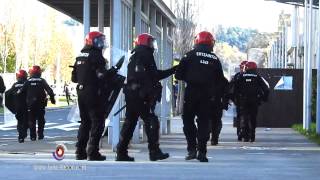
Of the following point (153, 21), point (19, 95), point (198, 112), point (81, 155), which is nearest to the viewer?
point (81, 155)

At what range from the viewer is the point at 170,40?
85.5 ft

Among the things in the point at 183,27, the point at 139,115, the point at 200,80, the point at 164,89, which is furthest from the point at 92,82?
the point at 183,27

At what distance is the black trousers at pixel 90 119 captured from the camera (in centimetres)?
1134

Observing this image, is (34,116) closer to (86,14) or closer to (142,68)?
(86,14)

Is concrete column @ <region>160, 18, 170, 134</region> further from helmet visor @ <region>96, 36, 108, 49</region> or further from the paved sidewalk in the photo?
helmet visor @ <region>96, 36, 108, 49</region>

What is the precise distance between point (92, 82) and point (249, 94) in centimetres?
A: 876

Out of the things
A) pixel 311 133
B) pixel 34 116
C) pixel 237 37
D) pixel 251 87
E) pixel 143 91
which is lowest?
pixel 311 133

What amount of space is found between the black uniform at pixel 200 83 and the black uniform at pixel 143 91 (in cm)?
33

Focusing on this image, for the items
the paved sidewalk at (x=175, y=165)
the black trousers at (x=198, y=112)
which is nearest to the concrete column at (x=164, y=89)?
the paved sidewalk at (x=175, y=165)

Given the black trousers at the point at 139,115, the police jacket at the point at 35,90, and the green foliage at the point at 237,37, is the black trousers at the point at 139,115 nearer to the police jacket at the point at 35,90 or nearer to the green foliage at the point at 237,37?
the police jacket at the point at 35,90

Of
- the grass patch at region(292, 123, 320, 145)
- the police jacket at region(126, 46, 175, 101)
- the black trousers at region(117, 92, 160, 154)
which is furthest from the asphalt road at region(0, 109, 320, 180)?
the grass patch at region(292, 123, 320, 145)

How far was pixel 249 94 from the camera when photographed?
765 inches

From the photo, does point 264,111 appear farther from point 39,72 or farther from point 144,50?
point 144,50

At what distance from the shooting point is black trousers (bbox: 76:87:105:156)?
37.2 feet
